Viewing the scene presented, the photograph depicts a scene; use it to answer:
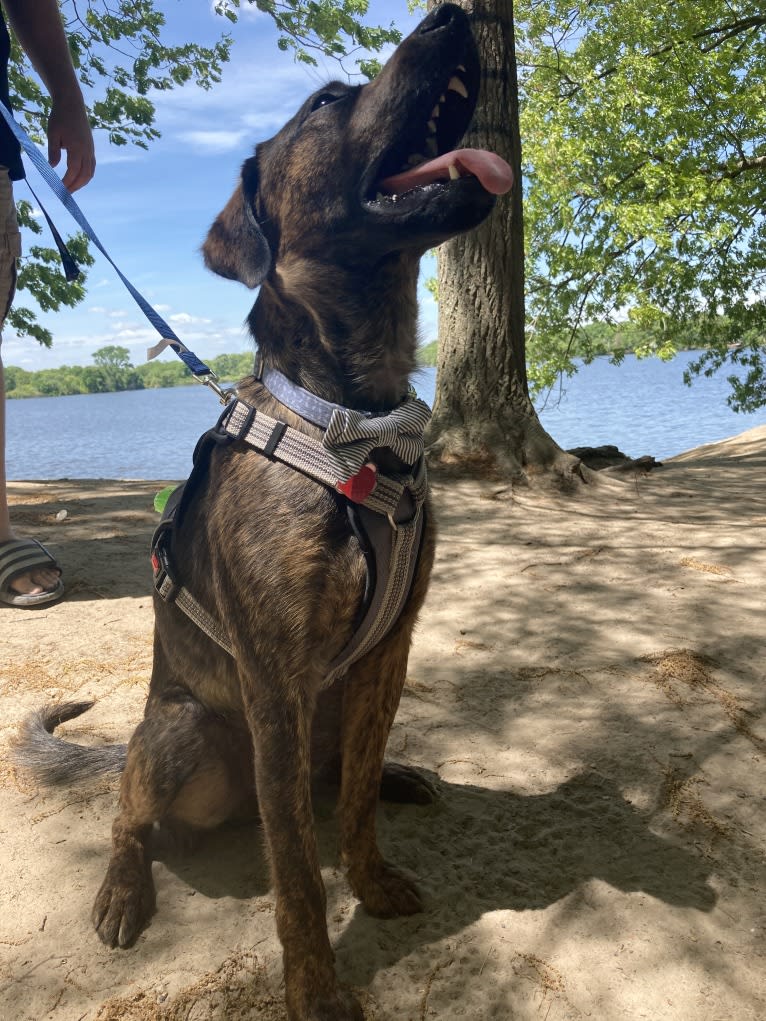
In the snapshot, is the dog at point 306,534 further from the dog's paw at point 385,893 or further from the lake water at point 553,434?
the lake water at point 553,434

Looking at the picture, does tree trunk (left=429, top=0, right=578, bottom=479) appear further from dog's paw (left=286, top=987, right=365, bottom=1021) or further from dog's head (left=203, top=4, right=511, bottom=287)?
dog's paw (left=286, top=987, right=365, bottom=1021)

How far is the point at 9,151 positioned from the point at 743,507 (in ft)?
18.5

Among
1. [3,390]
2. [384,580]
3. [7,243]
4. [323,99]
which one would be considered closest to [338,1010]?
→ [384,580]

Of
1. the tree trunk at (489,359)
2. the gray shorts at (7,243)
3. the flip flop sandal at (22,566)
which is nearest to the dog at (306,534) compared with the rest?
the gray shorts at (7,243)

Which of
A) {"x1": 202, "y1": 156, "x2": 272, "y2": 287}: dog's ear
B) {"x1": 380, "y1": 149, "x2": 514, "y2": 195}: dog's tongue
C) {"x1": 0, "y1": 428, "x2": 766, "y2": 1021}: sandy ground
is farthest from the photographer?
{"x1": 202, "y1": 156, "x2": 272, "y2": 287}: dog's ear

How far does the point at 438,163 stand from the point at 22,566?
10.9 feet

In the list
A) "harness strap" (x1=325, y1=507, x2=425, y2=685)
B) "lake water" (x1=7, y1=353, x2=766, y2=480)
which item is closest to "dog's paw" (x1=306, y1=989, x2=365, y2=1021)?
"harness strap" (x1=325, y1=507, x2=425, y2=685)

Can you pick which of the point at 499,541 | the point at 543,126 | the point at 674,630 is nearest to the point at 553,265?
the point at 543,126

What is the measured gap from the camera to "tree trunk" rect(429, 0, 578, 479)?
664 cm

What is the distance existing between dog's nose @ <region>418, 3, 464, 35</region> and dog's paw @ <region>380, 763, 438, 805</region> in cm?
233

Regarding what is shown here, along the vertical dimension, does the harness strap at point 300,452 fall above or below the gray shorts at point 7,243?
below

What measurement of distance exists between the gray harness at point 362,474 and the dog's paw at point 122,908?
72 centimetres

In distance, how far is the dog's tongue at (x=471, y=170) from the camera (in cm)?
201

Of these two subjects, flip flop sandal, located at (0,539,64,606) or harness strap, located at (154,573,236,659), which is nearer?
harness strap, located at (154,573,236,659)
